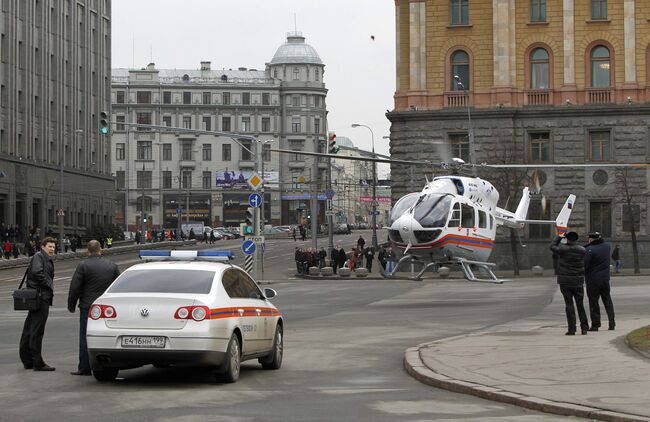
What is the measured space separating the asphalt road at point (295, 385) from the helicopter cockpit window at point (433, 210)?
4.61 meters

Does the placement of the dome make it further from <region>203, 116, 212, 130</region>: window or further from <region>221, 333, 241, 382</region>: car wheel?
<region>221, 333, 241, 382</region>: car wheel

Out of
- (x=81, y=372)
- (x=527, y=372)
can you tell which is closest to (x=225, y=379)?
(x=81, y=372)

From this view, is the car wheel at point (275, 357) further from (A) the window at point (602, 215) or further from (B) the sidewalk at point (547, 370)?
(A) the window at point (602, 215)

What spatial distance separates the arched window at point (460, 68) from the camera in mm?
64688

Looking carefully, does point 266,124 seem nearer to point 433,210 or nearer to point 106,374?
point 433,210

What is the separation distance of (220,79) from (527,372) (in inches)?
5372

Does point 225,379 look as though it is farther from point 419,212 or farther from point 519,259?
point 519,259

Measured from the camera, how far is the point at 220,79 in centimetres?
14938

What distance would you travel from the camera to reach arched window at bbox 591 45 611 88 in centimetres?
6375

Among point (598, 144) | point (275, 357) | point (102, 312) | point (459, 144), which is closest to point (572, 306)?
point (275, 357)

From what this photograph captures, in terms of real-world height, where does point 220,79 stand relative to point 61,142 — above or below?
above

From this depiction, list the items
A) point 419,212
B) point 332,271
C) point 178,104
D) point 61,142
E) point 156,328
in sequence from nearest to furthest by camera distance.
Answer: point 156,328
point 419,212
point 332,271
point 61,142
point 178,104

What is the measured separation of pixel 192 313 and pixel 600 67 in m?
52.7

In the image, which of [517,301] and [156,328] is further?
[517,301]
